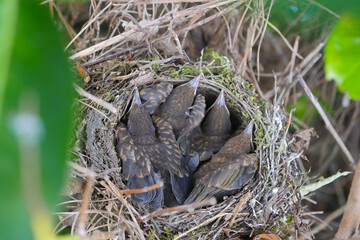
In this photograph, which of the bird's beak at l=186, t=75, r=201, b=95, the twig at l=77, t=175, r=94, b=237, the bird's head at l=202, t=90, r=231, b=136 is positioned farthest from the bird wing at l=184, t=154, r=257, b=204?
the twig at l=77, t=175, r=94, b=237

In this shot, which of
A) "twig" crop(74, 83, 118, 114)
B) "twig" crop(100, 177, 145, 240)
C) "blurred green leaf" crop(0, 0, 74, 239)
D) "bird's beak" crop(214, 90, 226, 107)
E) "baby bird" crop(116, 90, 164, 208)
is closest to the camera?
"blurred green leaf" crop(0, 0, 74, 239)

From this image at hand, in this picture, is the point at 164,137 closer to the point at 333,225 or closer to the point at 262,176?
the point at 262,176

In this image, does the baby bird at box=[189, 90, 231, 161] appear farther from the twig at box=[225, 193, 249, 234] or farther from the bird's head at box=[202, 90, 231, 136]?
the twig at box=[225, 193, 249, 234]

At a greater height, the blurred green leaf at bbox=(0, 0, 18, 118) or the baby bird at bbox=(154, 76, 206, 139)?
the blurred green leaf at bbox=(0, 0, 18, 118)

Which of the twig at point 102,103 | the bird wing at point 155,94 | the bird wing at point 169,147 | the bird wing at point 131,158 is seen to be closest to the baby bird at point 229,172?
the bird wing at point 169,147

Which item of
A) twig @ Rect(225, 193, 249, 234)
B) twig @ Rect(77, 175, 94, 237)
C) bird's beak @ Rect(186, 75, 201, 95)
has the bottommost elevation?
twig @ Rect(225, 193, 249, 234)

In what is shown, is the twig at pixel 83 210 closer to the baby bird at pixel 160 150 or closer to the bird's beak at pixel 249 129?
the baby bird at pixel 160 150
